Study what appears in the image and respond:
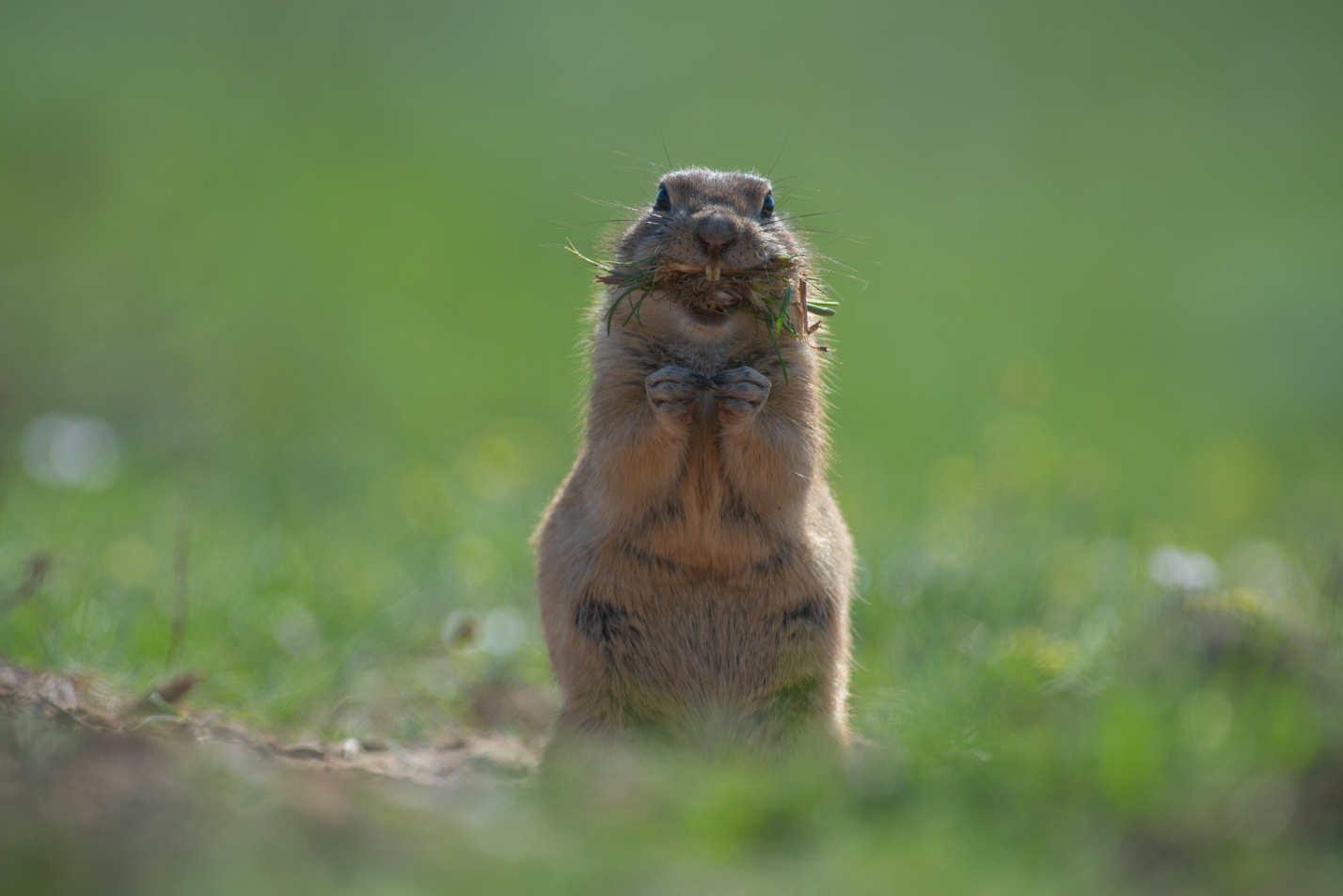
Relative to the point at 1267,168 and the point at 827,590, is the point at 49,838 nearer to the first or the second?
the point at 827,590

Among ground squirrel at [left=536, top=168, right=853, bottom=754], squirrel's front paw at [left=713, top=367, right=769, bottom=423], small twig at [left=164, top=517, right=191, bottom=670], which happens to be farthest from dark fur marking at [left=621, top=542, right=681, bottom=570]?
small twig at [left=164, top=517, right=191, bottom=670]

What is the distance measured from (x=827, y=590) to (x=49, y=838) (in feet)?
9.60

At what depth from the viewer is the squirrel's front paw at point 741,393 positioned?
4730 mm

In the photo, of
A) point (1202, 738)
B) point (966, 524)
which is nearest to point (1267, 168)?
point (966, 524)

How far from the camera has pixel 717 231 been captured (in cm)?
471

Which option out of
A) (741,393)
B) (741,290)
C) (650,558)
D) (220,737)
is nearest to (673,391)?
(741,393)

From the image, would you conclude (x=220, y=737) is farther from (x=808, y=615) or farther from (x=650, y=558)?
(x=808, y=615)

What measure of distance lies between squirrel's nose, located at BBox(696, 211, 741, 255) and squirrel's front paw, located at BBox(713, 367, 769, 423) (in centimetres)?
43

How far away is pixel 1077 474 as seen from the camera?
836cm

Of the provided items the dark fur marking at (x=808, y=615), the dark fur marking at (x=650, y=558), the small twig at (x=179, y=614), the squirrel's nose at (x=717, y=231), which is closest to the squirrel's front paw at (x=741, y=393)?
the squirrel's nose at (x=717, y=231)

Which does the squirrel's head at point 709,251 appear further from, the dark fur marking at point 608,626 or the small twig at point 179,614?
the small twig at point 179,614

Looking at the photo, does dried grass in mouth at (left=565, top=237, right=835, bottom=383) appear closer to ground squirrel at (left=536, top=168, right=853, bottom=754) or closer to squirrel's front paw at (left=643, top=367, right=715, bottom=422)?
ground squirrel at (left=536, top=168, right=853, bottom=754)

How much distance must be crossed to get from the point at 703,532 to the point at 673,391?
537 millimetres

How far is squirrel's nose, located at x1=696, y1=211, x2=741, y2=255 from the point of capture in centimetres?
472
